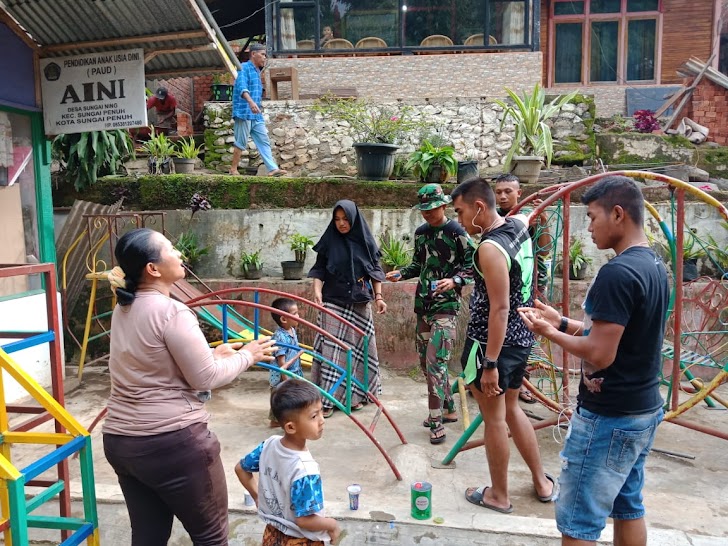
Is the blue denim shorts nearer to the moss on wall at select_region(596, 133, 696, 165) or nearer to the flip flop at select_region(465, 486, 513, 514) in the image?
the flip flop at select_region(465, 486, 513, 514)

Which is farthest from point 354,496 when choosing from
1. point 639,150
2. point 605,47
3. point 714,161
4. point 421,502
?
point 605,47

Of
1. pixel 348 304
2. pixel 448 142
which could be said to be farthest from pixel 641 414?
pixel 448 142

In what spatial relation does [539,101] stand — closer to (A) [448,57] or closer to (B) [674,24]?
(A) [448,57]

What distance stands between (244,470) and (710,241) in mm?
6003

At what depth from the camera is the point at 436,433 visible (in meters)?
4.27

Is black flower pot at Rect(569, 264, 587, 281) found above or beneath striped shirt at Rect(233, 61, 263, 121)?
beneath

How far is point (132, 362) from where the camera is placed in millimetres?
2080

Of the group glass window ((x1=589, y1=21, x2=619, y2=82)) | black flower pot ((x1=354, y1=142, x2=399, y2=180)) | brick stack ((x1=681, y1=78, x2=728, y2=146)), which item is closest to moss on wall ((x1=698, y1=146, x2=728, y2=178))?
brick stack ((x1=681, y1=78, x2=728, y2=146))

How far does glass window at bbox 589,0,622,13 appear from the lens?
1219 cm

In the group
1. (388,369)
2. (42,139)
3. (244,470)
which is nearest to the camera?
(244,470)

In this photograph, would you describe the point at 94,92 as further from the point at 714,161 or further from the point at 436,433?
the point at 714,161

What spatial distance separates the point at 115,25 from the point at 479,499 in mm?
4473

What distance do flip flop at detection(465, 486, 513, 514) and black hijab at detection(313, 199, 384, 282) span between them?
1.94 m

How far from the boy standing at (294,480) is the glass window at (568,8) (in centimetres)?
1248
